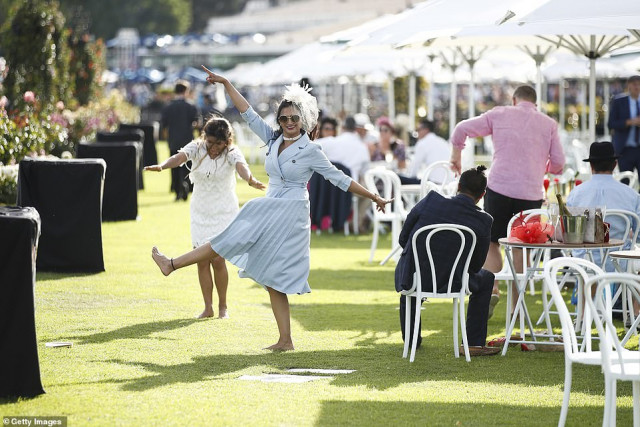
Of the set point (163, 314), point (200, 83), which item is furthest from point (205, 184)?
point (200, 83)

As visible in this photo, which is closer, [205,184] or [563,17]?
[563,17]

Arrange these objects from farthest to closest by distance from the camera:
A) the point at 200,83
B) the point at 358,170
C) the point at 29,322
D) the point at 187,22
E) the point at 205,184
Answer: the point at 187,22 → the point at 200,83 → the point at 358,170 → the point at 205,184 → the point at 29,322

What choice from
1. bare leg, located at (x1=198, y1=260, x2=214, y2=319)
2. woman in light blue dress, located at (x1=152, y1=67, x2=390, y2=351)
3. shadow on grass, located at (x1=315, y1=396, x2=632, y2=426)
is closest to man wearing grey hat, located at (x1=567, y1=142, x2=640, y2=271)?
woman in light blue dress, located at (x1=152, y1=67, x2=390, y2=351)

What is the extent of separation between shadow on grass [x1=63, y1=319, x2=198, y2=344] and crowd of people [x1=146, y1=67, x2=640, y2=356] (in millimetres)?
396

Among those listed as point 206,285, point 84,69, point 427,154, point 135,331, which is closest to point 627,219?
point 206,285

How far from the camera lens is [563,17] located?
27.1 ft

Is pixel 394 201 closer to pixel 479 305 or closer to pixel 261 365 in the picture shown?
pixel 479 305

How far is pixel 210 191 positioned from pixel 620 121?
6599mm

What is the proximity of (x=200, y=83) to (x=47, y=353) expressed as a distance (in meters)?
59.8

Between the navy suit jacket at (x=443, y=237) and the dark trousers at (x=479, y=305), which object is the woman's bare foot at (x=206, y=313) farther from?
the navy suit jacket at (x=443, y=237)

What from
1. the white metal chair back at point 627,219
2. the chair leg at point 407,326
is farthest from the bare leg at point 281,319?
the white metal chair back at point 627,219

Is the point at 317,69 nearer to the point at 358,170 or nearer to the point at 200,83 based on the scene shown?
the point at 358,170

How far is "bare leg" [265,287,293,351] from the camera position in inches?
333

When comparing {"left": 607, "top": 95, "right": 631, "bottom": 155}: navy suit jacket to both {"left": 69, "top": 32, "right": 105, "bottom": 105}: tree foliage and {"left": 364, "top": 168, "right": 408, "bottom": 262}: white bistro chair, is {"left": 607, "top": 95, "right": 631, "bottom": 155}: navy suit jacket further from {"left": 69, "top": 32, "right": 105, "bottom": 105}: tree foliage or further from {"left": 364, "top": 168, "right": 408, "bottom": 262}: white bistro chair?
{"left": 69, "top": 32, "right": 105, "bottom": 105}: tree foliage
